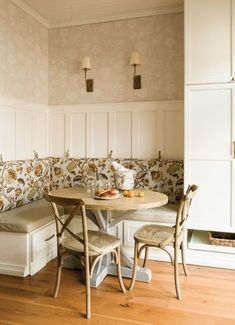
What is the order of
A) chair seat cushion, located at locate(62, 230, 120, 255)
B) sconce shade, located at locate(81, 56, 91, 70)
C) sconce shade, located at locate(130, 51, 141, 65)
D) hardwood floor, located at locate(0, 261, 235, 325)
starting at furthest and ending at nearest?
sconce shade, located at locate(81, 56, 91, 70) < sconce shade, located at locate(130, 51, 141, 65) < chair seat cushion, located at locate(62, 230, 120, 255) < hardwood floor, located at locate(0, 261, 235, 325)

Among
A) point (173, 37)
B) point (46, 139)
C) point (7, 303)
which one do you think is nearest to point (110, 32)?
point (173, 37)

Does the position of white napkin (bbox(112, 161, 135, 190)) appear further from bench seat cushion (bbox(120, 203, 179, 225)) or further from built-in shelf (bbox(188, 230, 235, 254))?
built-in shelf (bbox(188, 230, 235, 254))

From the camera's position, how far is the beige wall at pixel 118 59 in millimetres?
3596

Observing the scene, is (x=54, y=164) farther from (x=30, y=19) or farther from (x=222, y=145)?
(x=222, y=145)

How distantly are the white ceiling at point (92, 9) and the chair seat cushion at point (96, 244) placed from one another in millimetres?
2591

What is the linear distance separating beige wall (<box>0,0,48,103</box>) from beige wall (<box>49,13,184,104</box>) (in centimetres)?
17

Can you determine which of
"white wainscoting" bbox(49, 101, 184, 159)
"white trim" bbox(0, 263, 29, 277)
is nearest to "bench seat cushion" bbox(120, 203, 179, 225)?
"white wainscoting" bbox(49, 101, 184, 159)

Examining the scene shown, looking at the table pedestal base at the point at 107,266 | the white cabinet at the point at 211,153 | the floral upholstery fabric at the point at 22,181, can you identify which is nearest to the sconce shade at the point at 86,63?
the floral upholstery fabric at the point at 22,181

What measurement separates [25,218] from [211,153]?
188cm

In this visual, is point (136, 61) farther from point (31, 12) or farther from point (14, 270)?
point (14, 270)

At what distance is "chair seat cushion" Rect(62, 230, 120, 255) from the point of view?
225 centimetres

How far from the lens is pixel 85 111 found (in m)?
3.92

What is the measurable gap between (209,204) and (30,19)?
2.94 m

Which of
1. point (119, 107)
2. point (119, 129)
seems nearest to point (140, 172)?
point (119, 129)
